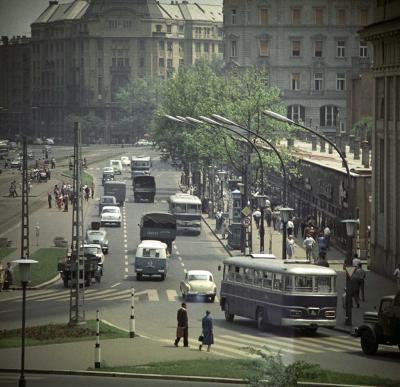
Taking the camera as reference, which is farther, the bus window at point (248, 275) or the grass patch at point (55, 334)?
the bus window at point (248, 275)

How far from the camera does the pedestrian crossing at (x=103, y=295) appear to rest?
76750mm

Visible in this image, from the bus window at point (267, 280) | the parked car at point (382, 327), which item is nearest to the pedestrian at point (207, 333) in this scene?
A: the parked car at point (382, 327)

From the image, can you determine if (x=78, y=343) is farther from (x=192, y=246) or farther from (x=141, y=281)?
(x=192, y=246)

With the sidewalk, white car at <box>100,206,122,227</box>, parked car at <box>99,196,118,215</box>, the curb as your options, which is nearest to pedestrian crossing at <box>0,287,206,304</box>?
the sidewalk

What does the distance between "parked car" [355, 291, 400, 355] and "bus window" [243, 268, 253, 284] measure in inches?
362

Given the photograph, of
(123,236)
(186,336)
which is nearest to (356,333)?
(186,336)

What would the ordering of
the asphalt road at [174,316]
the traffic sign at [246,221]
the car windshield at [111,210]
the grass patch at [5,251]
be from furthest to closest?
the car windshield at [111,210] → the traffic sign at [246,221] → the grass patch at [5,251] → the asphalt road at [174,316]

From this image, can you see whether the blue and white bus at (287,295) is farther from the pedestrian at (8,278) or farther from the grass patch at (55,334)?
the pedestrian at (8,278)

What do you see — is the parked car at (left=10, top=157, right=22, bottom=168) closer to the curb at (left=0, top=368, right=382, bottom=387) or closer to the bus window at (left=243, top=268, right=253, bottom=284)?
the bus window at (left=243, top=268, right=253, bottom=284)

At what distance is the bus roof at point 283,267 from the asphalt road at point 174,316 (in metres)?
2.08

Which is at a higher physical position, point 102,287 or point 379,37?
point 379,37

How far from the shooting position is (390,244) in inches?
3329

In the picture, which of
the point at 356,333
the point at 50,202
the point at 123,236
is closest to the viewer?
the point at 356,333

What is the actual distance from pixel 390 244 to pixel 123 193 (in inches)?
2612
